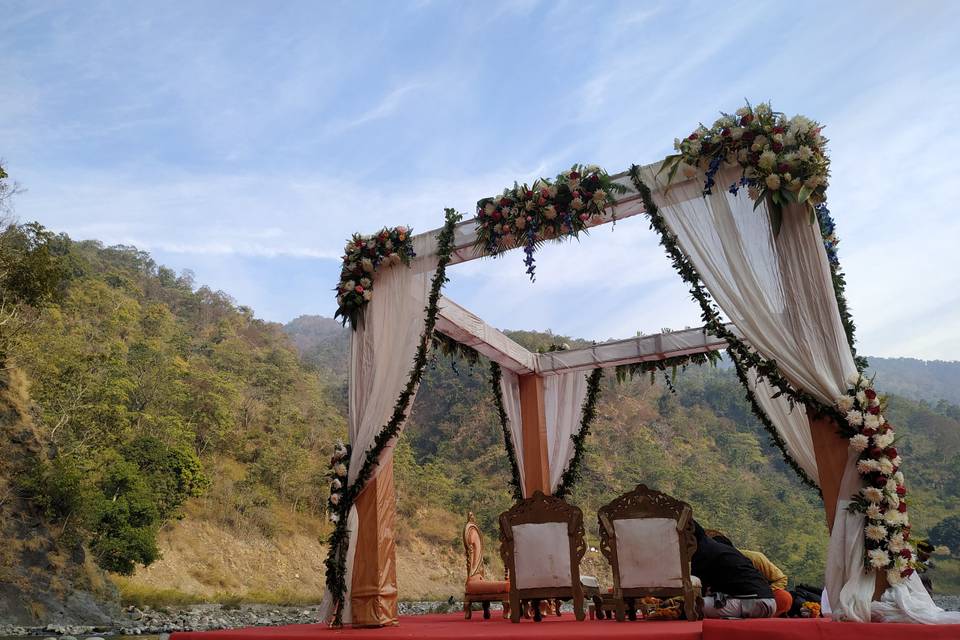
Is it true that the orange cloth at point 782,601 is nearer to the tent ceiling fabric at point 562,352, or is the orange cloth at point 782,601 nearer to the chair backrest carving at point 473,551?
the tent ceiling fabric at point 562,352

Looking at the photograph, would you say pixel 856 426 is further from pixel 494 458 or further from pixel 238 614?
pixel 494 458

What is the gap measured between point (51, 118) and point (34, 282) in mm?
10687

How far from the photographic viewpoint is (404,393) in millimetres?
5883

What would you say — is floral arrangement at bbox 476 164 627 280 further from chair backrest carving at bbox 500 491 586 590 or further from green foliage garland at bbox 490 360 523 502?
green foliage garland at bbox 490 360 523 502

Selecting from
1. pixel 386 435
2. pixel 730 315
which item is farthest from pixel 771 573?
pixel 386 435

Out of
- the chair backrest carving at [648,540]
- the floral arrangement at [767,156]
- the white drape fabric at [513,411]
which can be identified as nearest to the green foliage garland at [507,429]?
the white drape fabric at [513,411]

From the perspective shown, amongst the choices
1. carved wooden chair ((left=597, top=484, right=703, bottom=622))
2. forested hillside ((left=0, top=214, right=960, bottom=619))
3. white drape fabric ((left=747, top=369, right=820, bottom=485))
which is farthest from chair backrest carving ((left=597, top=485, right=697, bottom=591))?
forested hillside ((left=0, top=214, right=960, bottom=619))

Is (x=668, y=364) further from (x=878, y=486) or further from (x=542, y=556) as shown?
(x=878, y=486)

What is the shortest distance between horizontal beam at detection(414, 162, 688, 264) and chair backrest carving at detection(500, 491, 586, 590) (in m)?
2.13

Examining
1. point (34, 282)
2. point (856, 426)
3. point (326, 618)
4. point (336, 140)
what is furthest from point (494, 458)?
point (856, 426)

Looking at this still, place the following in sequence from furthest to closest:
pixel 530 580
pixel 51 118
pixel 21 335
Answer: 1. pixel 51 118
2. pixel 21 335
3. pixel 530 580

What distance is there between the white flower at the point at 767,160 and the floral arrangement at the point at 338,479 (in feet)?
12.8

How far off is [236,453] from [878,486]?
72.9 feet

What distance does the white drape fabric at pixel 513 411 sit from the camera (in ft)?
28.4
